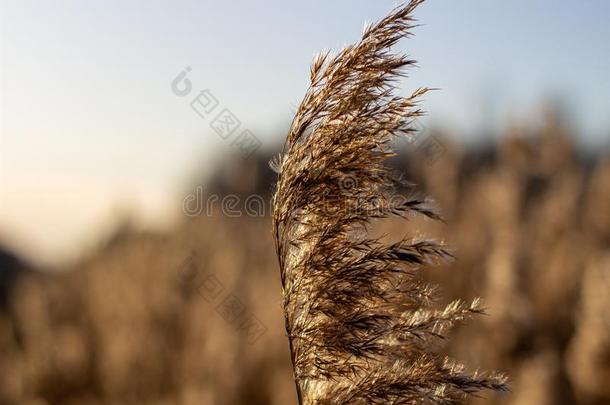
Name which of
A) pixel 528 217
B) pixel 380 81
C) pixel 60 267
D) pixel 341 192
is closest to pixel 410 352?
pixel 341 192

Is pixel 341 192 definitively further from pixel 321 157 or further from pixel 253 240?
pixel 253 240

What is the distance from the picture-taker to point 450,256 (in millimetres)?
1545

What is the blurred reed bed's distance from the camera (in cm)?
482

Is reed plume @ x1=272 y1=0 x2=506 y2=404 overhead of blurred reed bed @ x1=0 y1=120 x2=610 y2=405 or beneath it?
overhead

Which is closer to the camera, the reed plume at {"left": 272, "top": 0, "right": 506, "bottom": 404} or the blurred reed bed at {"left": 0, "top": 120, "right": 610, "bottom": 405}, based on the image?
the reed plume at {"left": 272, "top": 0, "right": 506, "bottom": 404}

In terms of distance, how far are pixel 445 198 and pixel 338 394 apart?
20.9ft

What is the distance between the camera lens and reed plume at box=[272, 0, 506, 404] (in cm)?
159

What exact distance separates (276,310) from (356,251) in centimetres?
524

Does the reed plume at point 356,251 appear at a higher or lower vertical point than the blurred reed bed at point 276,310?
higher

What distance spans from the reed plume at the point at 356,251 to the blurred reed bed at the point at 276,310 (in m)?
2.35

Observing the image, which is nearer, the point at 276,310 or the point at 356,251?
the point at 356,251

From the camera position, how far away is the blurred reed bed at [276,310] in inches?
190

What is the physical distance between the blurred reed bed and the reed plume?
235 centimetres

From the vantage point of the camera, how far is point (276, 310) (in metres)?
6.77
